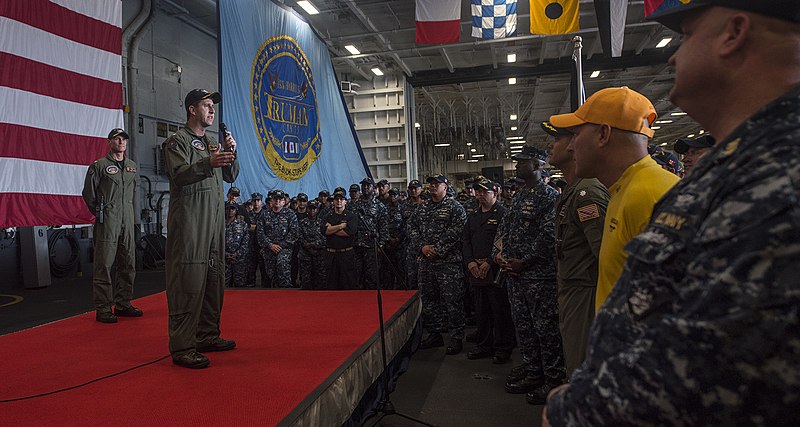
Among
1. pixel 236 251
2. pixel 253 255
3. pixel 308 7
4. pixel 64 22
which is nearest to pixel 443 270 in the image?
pixel 236 251

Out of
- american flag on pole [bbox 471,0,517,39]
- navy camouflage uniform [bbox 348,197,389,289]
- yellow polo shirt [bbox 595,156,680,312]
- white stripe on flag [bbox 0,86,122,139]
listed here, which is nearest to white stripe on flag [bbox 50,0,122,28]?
white stripe on flag [bbox 0,86,122,139]

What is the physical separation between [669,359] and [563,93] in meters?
17.6

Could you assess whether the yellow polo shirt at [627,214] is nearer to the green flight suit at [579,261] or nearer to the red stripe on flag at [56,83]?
the green flight suit at [579,261]

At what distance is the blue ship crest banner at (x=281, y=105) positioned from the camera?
6262 mm

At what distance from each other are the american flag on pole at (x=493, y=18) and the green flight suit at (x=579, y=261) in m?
5.64

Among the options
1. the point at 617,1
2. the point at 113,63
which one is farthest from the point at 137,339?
the point at 617,1

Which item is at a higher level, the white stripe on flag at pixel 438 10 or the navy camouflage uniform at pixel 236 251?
the white stripe on flag at pixel 438 10

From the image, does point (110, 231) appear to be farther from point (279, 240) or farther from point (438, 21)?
point (438, 21)

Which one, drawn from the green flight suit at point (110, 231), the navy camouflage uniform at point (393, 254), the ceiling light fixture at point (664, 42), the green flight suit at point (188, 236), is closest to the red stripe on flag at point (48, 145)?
the green flight suit at point (110, 231)

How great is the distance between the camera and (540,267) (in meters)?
3.09

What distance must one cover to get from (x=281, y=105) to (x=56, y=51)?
2902mm

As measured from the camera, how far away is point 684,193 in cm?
63

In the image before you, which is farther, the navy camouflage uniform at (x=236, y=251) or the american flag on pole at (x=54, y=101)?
the navy camouflage uniform at (x=236, y=251)

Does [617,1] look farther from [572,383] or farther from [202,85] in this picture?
[202,85]
